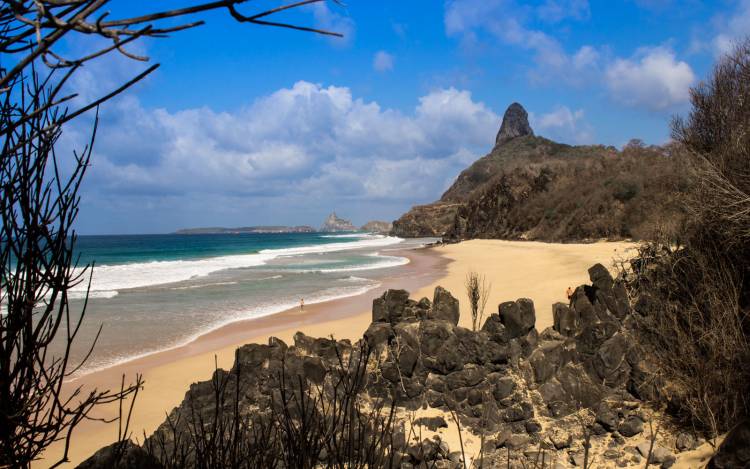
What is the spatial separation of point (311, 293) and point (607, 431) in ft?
55.5

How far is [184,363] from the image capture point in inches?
448

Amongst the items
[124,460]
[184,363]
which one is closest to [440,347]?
[124,460]

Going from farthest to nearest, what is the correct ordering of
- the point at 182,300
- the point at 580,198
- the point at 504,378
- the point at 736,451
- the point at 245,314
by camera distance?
the point at 580,198, the point at 182,300, the point at 245,314, the point at 504,378, the point at 736,451

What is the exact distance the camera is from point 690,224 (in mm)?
8844

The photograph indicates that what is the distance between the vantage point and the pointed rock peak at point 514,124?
502ft

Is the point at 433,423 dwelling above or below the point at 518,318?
below

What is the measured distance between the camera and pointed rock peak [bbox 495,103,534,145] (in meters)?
153

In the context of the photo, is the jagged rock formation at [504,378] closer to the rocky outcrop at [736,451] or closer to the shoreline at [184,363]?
the rocky outcrop at [736,451]

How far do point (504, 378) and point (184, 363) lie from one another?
8.16 meters

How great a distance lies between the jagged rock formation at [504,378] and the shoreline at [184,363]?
1686 mm

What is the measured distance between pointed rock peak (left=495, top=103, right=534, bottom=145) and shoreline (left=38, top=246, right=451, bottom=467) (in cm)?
14448

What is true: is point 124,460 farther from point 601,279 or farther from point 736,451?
point 601,279

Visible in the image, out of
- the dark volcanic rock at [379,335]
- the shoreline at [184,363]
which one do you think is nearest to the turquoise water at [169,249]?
the shoreline at [184,363]

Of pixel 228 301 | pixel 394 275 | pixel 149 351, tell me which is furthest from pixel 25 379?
pixel 394 275
